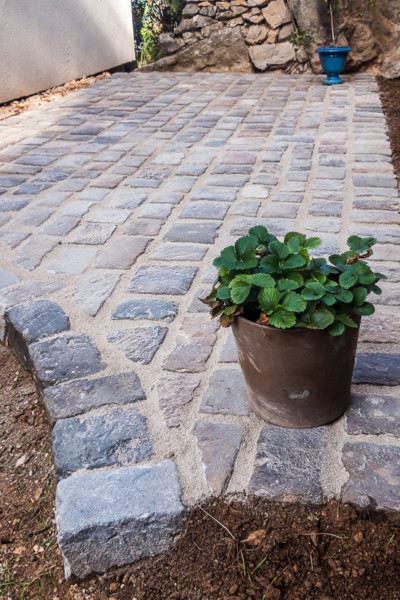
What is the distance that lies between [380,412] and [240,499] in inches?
22.0

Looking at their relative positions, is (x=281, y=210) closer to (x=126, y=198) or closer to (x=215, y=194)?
(x=215, y=194)

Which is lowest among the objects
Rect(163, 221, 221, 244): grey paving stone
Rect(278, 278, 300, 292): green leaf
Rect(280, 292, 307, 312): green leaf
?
Rect(163, 221, 221, 244): grey paving stone

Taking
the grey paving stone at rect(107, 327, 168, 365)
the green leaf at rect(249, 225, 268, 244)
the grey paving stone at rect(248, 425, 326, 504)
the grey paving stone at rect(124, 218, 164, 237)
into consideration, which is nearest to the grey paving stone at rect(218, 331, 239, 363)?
the grey paving stone at rect(107, 327, 168, 365)

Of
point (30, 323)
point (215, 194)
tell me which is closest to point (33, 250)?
point (30, 323)

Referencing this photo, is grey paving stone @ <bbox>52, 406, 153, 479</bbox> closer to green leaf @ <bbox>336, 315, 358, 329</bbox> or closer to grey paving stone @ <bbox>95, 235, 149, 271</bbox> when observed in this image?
green leaf @ <bbox>336, 315, 358, 329</bbox>

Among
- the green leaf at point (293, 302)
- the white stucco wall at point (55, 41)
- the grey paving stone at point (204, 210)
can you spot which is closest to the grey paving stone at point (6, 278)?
the grey paving stone at point (204, 210)

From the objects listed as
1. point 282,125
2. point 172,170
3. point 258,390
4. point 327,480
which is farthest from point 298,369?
point 282,125

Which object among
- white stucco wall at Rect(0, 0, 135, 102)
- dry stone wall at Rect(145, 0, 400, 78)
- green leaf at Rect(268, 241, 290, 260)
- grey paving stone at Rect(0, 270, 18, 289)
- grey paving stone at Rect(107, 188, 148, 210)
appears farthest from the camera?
dry stone wall at Rect(145, 0, 400, 78)

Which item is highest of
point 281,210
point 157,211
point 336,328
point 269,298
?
point 269,298

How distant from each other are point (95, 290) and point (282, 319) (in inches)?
52.7

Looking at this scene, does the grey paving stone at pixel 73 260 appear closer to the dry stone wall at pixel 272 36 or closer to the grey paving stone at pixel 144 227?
the grey paving stone at pixel 144 227

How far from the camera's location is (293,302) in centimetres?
151

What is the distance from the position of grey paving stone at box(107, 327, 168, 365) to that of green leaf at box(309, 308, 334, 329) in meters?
0.82

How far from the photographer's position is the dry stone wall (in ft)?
23.7
